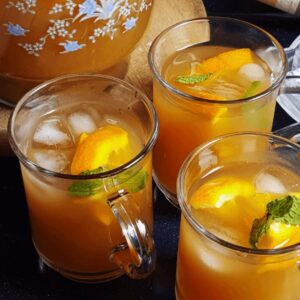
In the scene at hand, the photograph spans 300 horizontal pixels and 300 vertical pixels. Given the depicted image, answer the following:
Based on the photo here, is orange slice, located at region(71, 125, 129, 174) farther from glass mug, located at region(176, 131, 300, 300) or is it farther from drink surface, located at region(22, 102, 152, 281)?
glass mug, located at region(176, 131, 300, 300)

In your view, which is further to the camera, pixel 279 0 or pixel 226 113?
pixel 279 0

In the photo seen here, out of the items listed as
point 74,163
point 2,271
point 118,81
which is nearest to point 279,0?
point 118,81

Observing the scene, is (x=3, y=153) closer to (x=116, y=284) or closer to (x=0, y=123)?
(x=0, y=123)

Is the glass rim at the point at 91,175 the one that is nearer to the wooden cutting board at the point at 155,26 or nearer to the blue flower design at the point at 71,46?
the blue flower design at the point at 71,46

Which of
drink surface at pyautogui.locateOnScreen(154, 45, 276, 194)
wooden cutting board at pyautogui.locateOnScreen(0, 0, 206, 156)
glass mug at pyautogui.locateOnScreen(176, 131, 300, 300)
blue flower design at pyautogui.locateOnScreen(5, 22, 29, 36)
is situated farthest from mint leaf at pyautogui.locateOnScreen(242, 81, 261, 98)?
blue flower design at pyautogui.locateOnScreen(5, 22, 29, 36)

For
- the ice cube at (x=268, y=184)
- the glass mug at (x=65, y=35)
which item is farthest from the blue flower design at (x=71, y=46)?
the ice cube at (x=268, y=184)

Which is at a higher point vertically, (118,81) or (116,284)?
(118,81)
